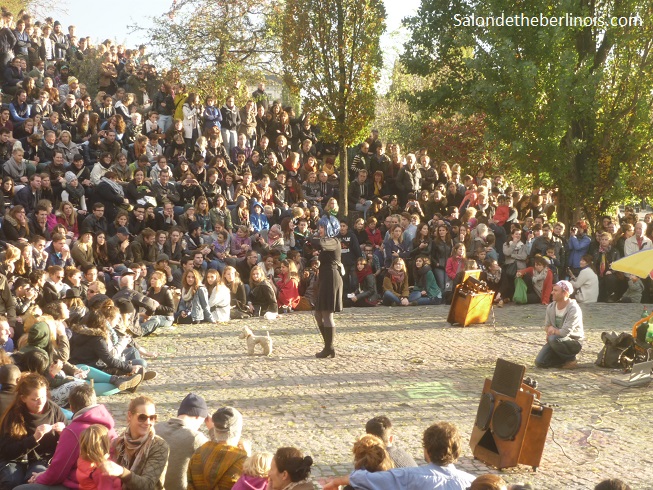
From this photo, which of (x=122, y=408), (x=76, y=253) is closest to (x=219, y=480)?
(x=122, y=408)

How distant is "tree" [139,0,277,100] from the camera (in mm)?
32344

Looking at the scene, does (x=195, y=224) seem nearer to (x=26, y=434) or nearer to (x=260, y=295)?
(x=260, y=295)

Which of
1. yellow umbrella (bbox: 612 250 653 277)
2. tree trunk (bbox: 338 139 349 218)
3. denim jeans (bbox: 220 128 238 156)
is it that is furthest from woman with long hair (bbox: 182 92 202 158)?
yellow umbrella (bbox: 612 250 653 277)

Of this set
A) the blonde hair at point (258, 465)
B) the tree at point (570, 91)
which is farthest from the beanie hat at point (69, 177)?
the blonde hair at point (258, 465)

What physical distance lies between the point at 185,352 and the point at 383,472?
8428 mm

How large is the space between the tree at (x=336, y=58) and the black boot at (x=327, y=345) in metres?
8.84

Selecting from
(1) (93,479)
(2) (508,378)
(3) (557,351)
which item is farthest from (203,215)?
(1) (93,479)

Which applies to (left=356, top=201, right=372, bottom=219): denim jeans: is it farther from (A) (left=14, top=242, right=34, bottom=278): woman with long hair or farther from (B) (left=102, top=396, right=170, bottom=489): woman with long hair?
(B) (left=102, top=396, right=170, bottom=489): woman with long hair

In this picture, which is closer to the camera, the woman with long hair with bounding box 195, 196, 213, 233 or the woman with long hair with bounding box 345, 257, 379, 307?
the woman with long hair with bounding box 345, 257, 379, 307

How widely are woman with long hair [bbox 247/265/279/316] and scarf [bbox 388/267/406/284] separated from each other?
2.74 m

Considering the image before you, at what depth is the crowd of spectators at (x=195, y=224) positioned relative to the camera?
15016 millimetres

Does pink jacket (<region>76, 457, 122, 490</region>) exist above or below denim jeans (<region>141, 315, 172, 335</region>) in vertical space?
below

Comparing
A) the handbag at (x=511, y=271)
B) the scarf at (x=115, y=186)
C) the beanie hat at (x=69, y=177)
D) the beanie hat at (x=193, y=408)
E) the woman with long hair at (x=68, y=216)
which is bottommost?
the beanie hat at (x=193, y=408)

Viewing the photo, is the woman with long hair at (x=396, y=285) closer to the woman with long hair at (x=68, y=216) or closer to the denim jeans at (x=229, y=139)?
the denim jeans at (x=229, y=139)
